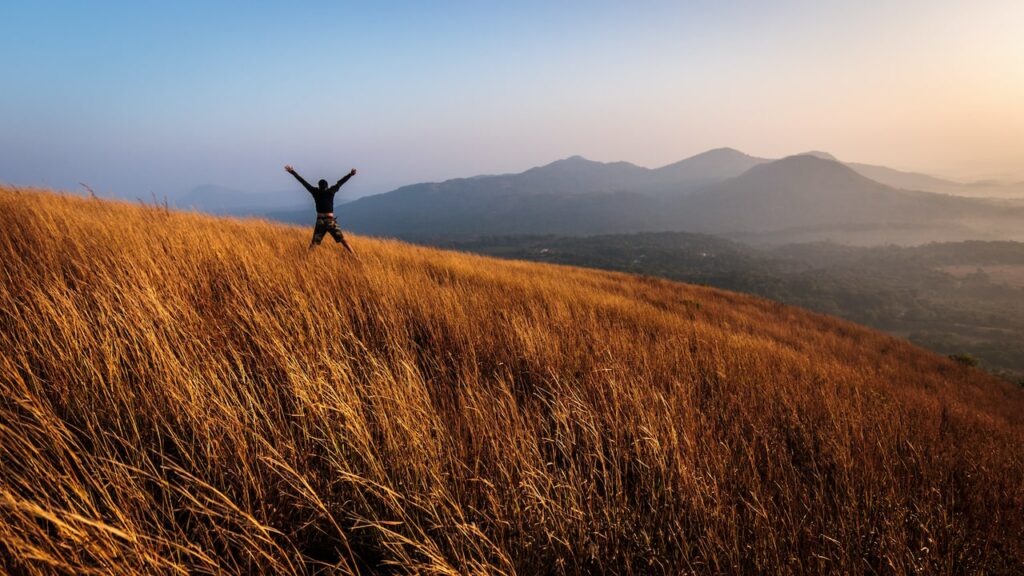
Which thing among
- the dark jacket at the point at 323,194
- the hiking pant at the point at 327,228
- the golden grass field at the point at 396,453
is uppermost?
the dark jacket at the point at 323,194

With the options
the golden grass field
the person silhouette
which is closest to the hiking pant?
the person silhouette

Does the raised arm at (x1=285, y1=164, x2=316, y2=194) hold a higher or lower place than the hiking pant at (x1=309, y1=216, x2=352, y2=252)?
higher

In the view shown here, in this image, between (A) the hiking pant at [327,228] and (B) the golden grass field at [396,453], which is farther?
(A) the hiking pant at [327,228]

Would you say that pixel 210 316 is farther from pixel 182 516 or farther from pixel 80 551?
pixel 80 551

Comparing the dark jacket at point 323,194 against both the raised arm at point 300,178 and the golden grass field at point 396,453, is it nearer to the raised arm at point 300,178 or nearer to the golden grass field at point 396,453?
the raised arm at point 300,178

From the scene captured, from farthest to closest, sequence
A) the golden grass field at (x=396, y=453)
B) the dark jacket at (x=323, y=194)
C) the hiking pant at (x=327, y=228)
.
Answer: the dark jacket at (x=323, y=194) → the hiking pant at (x=327, y=228) → the golden grass field at (x=396, y=453)

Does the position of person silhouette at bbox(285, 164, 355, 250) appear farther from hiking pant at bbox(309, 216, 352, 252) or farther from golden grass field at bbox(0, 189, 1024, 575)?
golden grass field at bbox(0, 189, 1024, 575)

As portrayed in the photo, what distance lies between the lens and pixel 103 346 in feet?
7.14

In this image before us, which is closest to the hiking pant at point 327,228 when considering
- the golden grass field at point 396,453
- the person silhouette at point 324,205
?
the person silhouette at point 324,205

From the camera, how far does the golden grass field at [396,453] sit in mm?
1533

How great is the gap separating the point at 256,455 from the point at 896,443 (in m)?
4.90

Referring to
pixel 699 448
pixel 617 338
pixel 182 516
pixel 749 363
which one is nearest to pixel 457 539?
pixel 182 516

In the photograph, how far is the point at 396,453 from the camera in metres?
1.92

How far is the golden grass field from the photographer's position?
1.53 m
